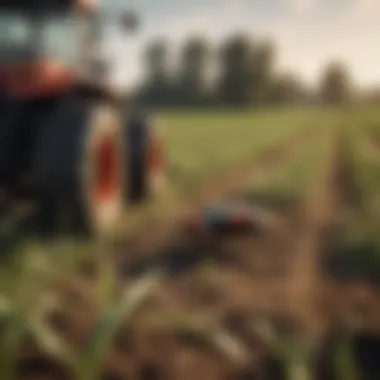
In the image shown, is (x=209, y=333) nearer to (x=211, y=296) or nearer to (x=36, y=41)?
(x=211, y=296)

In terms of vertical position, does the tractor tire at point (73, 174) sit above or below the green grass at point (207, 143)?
above

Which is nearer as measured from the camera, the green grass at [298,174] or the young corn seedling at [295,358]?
the young corn seedling at [295,358]

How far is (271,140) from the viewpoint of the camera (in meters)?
3.18

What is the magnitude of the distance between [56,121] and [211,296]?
0.52 metres

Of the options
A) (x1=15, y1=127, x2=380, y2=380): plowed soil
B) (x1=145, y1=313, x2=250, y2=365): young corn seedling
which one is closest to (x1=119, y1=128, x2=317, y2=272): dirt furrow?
(x1=15, y1=127, x2=380, y2=380): plowed soil

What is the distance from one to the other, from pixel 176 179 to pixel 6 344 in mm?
1454

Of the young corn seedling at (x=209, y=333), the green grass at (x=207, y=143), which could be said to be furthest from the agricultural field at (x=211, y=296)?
the green grass at (x=207, y=143)

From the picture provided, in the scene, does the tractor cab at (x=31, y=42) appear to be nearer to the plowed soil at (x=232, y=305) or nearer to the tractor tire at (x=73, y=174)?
the tractor tire at (x=73, y=174)

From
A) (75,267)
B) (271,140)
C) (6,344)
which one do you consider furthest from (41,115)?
(271,140)

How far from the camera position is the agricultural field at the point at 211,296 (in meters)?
0.89

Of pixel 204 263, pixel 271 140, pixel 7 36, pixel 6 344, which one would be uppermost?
pixel 7 36

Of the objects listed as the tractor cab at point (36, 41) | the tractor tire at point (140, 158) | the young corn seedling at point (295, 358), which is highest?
the tractor cab at point (36, 41)

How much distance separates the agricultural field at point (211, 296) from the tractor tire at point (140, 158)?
0.24 feet

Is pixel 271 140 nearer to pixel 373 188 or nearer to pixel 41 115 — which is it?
pixel 373 188
